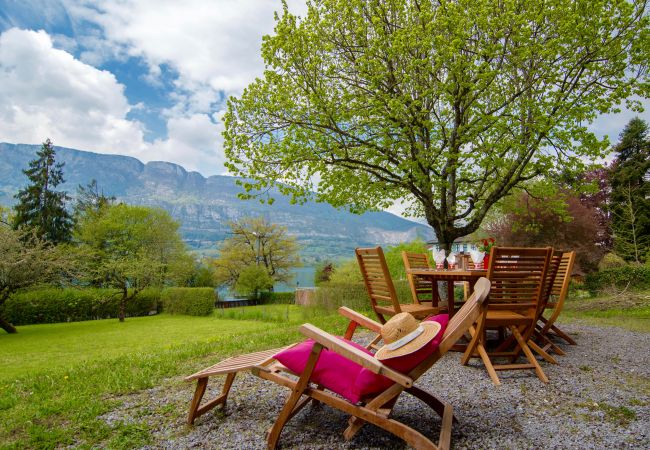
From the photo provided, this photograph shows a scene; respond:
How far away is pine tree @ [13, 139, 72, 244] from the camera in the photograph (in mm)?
32875

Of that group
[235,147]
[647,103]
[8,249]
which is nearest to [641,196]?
[647,103]

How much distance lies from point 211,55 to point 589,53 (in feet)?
42.5

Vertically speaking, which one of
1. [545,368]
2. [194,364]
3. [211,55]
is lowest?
[194,364]

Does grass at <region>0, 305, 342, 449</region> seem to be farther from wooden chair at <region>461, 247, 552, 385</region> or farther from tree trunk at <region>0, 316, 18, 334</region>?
tree trunk at <region>0, 316, 18, 334</region>

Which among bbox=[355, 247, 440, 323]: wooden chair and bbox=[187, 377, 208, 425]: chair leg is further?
bbox=[355, 247, 440, 323]: wooden chair

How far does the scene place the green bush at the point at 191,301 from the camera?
25781mm

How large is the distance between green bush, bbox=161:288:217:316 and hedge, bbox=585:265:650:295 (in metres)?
21.0

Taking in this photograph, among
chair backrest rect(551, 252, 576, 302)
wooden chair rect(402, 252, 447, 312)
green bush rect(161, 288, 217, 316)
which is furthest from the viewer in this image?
green bush rect(161, 288, 217, 316)

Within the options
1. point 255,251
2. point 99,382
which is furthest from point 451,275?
point 255,251

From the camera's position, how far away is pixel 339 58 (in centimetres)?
1074

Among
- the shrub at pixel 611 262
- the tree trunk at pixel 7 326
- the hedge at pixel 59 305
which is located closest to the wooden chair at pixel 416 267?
the shrub at pixel 611 262

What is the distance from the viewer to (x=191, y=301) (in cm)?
2609

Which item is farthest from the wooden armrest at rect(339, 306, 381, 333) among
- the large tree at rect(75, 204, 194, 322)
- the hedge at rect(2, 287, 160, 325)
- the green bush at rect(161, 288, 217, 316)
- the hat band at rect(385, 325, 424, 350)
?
the large tree at rect(75, 204, 194, 322)

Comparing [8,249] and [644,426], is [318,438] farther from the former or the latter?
[8,249]
